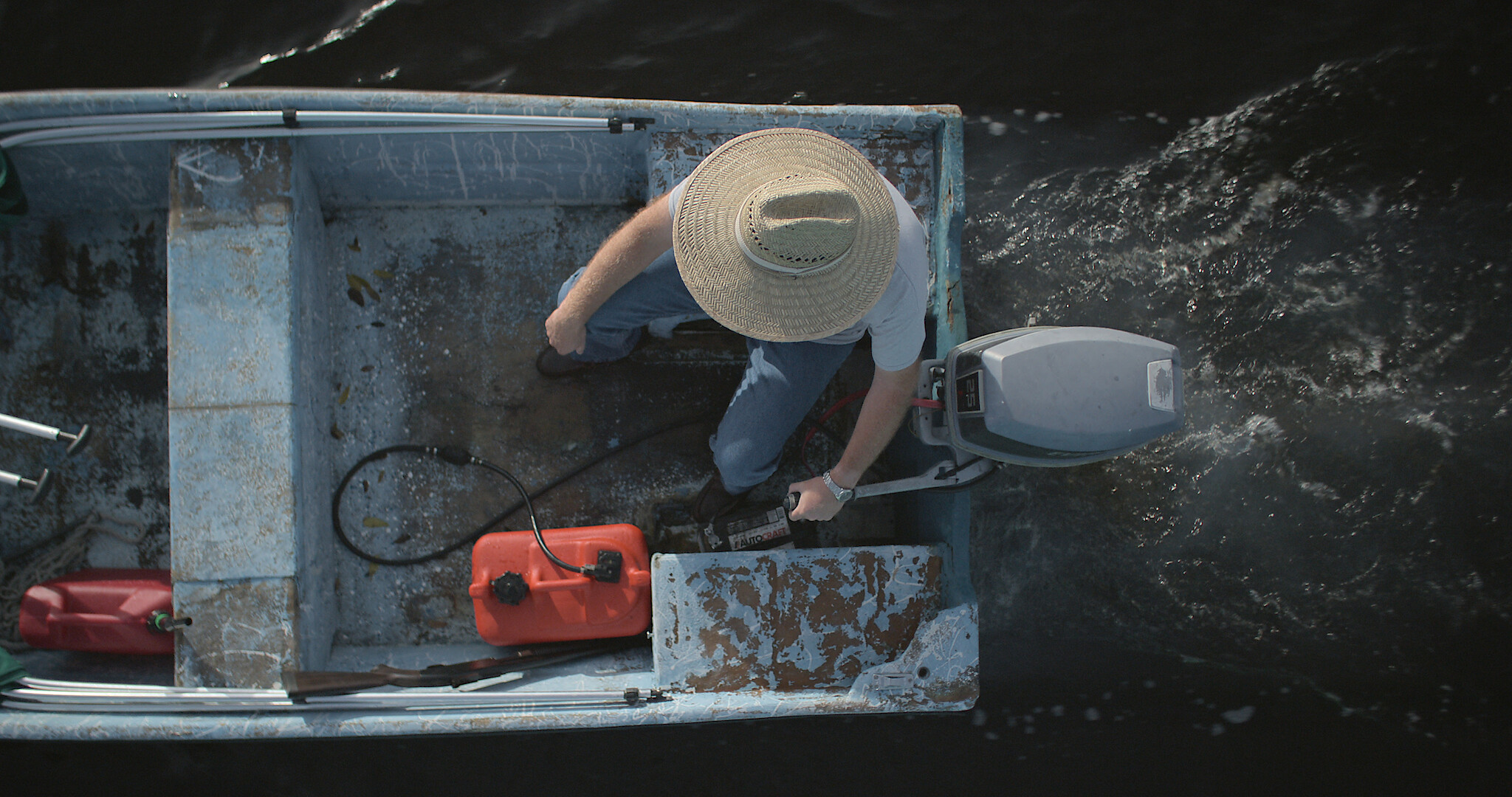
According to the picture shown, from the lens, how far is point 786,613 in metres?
2.14

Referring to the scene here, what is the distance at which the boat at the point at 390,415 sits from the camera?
2.10 meters

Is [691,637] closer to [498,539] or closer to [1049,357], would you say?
[498,539]

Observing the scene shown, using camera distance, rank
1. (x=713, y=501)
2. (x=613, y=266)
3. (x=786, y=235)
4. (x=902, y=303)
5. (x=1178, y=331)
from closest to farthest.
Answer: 1. (x=786, y=235)
2. (x=902, y=303)
3. (x=613, y=266)
4. (x=713, y=501)
5. (x=1178, y=331)

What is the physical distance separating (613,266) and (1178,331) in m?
2.50

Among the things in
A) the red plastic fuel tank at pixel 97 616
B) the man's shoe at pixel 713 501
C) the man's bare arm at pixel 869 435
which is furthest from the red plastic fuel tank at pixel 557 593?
→ the red plastic fuel tank at pixel 97 616

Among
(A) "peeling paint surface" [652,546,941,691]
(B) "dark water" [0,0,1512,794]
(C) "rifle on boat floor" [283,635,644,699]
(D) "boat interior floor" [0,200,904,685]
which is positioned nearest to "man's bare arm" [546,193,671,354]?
(D) "boat interior floor" [0,200,904,685]

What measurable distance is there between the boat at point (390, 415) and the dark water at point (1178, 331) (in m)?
0.96

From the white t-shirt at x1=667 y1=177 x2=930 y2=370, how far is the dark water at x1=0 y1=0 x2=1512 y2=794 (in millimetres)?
1531

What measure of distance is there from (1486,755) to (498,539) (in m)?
4.17

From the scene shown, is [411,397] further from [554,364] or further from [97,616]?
[97,616]

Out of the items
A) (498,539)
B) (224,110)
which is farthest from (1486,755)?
(224,110)

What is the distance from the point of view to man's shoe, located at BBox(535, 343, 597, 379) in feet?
8.41

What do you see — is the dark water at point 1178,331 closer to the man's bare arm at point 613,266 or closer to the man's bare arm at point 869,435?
the man's bare arm at point 869,435

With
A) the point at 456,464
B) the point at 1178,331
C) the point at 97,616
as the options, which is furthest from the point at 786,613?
the point at 1178,331
